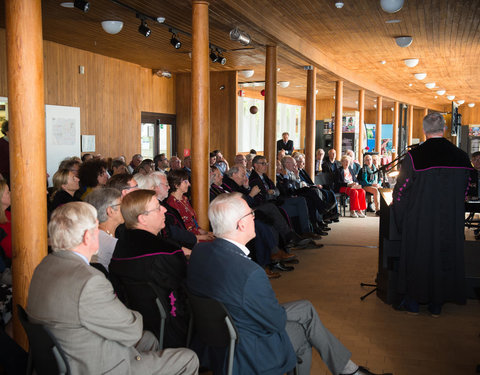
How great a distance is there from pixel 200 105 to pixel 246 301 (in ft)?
12.1

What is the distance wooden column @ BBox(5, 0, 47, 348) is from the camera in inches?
125

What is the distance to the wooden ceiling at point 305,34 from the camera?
6.91 meters

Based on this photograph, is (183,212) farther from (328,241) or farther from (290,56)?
(290,56)

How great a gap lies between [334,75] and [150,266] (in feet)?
33.8

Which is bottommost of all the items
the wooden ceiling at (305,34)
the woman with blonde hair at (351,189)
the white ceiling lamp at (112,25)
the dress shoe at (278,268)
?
the dress shoe at (278,268)

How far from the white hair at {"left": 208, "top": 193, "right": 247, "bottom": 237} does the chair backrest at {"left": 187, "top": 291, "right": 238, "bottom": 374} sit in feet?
1.19

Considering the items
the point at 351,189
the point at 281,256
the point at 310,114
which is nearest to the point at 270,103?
the point at 310,114

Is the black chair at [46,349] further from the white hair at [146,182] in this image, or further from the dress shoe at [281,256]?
the dress shoe at [281,256]

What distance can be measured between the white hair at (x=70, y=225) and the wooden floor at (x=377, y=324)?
1.90 m

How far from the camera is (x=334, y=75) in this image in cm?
1216

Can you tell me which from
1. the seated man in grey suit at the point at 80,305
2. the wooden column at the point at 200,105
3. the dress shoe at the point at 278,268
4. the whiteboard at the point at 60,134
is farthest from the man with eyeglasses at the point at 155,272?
the whiteboard at the point at 60,134

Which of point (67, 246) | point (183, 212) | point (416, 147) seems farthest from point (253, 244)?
point (67, 246)

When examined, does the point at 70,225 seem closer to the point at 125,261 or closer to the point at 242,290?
the point at 125,261

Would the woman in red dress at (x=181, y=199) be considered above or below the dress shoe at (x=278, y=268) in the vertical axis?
above
